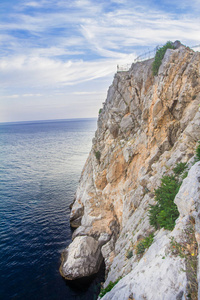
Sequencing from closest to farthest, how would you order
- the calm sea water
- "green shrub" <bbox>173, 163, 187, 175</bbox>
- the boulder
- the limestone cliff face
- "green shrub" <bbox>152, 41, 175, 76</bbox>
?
1. the limestone cliff face
2. "green shrub" <bbox>173, 163, 187, 175</bbox>
3. the calm sea water
4. the boulder
5. "green shrub" <bbox>152, 41, 175, 76</bbox>

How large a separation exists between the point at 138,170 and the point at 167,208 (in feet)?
41.0

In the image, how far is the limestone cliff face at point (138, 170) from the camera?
38.9 feet

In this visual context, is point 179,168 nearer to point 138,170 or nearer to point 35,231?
point 138,170

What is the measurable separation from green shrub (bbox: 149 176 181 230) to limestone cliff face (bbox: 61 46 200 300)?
2.47 feet

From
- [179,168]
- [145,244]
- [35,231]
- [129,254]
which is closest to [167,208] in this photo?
[145,244]

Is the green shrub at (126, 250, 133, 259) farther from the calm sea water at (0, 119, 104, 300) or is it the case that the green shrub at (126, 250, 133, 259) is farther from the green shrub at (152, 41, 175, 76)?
the green shrub at (152, 41, 175, 76)

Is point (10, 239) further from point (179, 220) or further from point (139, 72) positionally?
point (139, 72)

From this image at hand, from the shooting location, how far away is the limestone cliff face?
1185 centimetres

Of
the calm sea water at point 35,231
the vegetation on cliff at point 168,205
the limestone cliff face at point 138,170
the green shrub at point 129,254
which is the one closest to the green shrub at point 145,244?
the limestone cliff face at point 138,170

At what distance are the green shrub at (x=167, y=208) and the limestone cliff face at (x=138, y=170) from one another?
2.47 ft

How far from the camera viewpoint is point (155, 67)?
27422mm

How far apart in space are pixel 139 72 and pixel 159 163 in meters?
17.4

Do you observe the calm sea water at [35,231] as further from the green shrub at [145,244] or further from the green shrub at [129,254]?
the green shrub at [145,244]

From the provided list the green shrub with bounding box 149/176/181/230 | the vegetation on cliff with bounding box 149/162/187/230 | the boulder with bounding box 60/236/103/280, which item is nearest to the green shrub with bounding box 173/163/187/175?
the vegetation on cliff with bounding box 149/162/187/230
